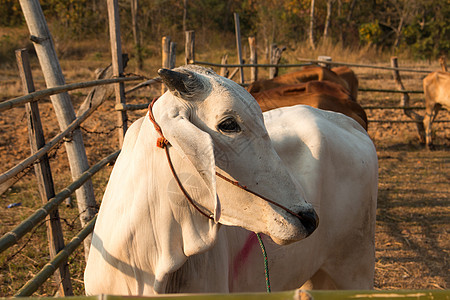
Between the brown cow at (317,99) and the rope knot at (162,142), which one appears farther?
the brown cow at (317,99)

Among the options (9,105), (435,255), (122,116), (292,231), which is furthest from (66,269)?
(435,255)

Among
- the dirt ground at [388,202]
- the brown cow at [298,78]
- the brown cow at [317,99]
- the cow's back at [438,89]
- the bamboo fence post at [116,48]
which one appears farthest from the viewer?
the cow's back at [438,89]

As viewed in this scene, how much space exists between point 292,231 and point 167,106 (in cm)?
63

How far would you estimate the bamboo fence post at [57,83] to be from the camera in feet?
10.0

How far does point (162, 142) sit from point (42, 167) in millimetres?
1470

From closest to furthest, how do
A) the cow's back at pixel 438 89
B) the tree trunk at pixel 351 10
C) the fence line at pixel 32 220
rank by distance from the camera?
the fence line at pixel 32 220 → the cow's back at pixel 438 89 → the tree trunk at pixel 351 10

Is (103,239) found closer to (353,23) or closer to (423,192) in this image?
(423,192)

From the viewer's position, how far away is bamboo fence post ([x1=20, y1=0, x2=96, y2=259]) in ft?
10.0

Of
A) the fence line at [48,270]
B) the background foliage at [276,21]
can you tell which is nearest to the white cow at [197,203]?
the fence line at [48,270]

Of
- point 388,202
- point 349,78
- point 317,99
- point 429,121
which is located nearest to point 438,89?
point 429,121

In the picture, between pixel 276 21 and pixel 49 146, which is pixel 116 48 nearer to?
pixel 49 146

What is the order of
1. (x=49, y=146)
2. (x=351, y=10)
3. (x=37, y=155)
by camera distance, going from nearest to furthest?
(x=37, y=155)
(x=49, y=146)
(x=351, y=10)

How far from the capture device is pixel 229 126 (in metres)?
1.53

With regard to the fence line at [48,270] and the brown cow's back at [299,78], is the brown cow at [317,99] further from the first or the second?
the fence line at [48,270]
